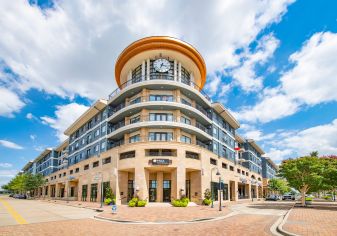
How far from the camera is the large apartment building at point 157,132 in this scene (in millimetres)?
37875

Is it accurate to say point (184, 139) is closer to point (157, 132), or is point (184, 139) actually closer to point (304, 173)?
point (157, 132)

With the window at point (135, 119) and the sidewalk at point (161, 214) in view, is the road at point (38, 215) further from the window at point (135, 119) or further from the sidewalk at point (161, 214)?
the window at point (135, 119)

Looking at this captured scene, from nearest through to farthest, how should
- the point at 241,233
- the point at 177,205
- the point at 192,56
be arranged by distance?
the point at 241,233
the point at 177,205
the point at 192,56

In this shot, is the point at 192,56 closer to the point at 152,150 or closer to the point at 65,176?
the point at 152,150

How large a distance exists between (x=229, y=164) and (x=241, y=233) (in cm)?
4209

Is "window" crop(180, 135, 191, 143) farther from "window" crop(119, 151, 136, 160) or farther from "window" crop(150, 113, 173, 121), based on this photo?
"window" crop(119, 151, 136, 160)

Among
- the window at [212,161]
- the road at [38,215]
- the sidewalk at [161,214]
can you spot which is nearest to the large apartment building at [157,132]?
the window at [212,161]

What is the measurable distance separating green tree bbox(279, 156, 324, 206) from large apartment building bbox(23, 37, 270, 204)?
9.48 m

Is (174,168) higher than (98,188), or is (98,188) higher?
(174,168)

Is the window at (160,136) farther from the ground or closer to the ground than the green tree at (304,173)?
farther from the ground

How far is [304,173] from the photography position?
35.6 metres

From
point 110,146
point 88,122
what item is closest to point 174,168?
point 110,146

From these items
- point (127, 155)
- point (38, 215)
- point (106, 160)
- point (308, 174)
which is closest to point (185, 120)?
point (127, 155)

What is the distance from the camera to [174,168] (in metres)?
37.6
